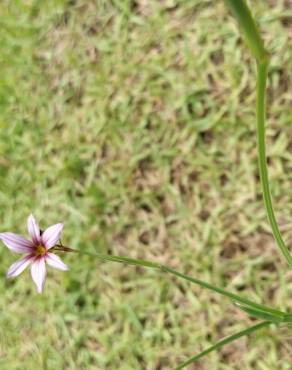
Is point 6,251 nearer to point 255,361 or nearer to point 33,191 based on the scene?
point 33,191

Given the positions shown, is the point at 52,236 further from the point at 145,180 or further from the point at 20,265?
the point at 145,180

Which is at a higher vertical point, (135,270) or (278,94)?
(278,94)

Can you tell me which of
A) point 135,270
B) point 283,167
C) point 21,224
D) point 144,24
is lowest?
point 135,270

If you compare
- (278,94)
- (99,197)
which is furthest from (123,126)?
(278,94)

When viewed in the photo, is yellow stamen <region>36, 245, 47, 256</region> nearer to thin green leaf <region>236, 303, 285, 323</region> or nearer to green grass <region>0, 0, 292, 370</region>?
thin green leaf <region>236, 303, 285, 323</region>

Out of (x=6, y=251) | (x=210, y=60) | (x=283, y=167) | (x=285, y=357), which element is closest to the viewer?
(x=285, y=357)

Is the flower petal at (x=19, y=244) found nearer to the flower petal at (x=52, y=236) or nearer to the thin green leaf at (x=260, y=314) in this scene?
the flower petal at (x=52, y=236)

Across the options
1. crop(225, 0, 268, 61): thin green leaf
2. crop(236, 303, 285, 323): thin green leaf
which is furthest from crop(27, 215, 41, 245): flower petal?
crop(225, 0, 268, 61): thin green leaf
